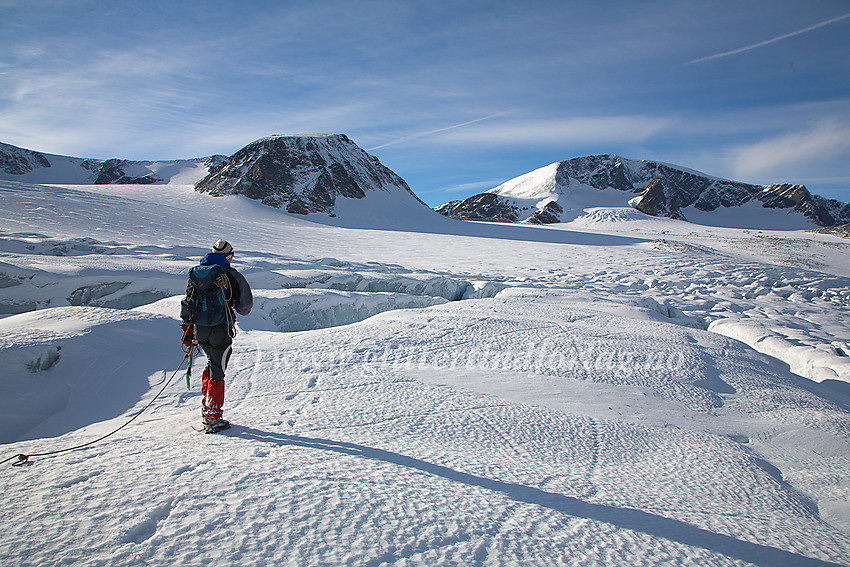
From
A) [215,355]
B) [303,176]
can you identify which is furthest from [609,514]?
[303,176]

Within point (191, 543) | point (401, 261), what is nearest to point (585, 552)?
point (191, 543)

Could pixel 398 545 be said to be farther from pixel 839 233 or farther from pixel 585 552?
pixel 839 233

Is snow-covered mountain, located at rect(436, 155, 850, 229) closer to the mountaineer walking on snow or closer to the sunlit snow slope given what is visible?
the sunlit snow slope

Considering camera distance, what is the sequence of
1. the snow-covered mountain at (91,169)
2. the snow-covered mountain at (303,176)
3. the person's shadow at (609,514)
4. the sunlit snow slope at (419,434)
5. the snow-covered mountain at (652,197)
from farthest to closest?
the snow-covered mountain at (652,197) < the snow-covered mountain at (91,169) < the snow-covered mountain at (303,176) < the person's shadow at (609,514) < the sunlit snow slope at (419,434)

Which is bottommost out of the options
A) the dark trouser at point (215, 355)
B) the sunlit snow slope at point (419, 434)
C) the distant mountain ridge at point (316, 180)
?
the sunlit snow slope at point (419, 434)

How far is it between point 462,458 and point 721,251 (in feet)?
74.8

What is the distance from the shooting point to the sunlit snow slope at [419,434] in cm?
174

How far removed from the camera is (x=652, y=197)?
65375 mm

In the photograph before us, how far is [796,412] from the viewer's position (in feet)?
13.2

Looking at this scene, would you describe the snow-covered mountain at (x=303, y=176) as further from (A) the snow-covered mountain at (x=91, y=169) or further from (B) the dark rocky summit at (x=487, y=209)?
(A) the snow-covered mountain at (x=91, y=169)

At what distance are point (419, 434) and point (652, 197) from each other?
243 ft

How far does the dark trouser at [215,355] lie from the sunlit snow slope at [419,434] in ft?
0.98

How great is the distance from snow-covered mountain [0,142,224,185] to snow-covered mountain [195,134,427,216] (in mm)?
26252

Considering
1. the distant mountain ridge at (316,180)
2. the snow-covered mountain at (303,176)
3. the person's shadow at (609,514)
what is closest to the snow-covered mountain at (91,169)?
the snow-covered mountain at (303,176)
